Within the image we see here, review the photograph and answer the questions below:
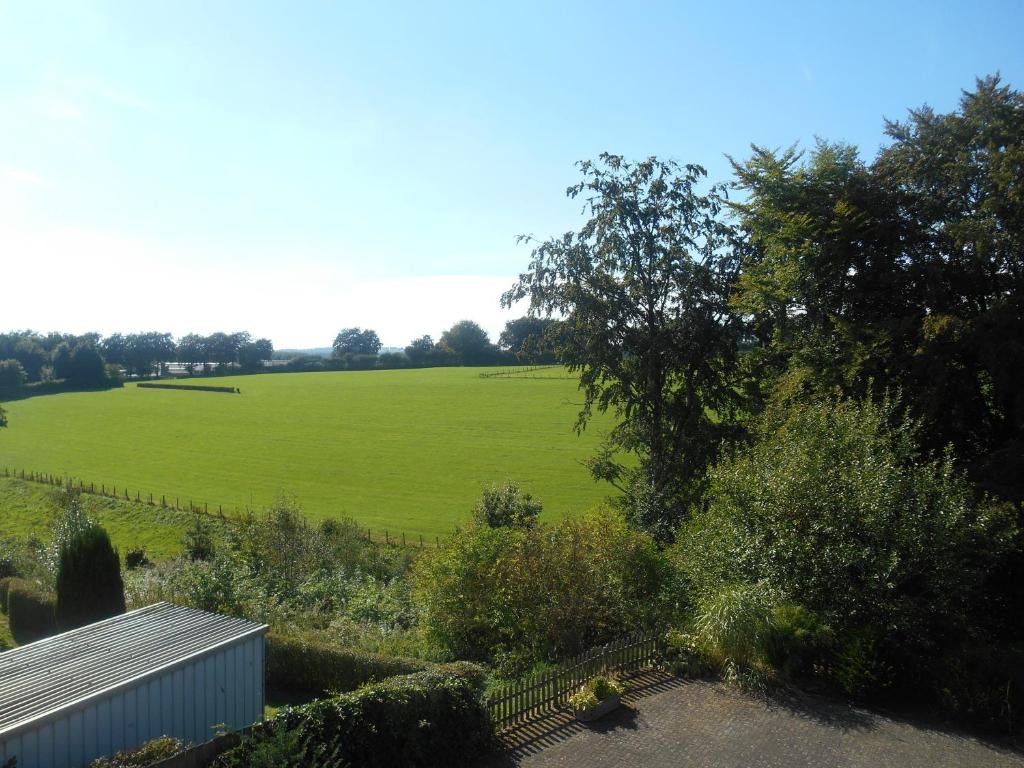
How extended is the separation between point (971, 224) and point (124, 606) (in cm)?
2450

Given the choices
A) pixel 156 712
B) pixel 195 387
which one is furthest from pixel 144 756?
pixel 195 387

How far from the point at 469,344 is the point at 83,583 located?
143 meters

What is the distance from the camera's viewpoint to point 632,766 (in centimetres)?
1076

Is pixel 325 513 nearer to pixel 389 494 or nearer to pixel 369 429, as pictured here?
pixel 389 494

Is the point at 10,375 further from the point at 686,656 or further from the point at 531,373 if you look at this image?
the point at 686,656

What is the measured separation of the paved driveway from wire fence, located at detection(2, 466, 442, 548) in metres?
24.2

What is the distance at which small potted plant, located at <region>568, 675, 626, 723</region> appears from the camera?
1233 cm

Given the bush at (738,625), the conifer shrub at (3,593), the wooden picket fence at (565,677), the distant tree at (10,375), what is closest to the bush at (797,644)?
the bush at (738,625)

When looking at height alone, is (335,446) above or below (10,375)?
below

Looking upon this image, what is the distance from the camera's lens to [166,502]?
48.6 meters

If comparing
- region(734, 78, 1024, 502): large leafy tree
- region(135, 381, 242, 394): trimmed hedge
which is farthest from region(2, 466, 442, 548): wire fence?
region(135, 381, 242, 394): trimmed hedge

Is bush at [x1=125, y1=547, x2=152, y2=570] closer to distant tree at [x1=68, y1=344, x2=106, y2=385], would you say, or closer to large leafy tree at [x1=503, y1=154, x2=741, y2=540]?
large leafy tree at [x1=503, y1=154, x2=741, y2=540]

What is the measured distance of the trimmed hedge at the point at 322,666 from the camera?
50.0 feet

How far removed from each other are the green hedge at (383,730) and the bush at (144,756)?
669 millimetres
